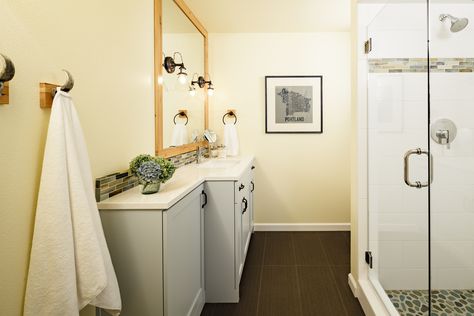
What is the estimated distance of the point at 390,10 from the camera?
6.62ft

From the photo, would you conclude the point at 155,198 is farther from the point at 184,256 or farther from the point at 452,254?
the point at 452,254

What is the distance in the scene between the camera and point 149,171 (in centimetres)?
153

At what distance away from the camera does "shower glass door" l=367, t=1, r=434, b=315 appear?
1884mm

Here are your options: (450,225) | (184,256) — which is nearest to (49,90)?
(184,256)

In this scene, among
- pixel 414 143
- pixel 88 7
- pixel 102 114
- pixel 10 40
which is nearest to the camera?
pixel 10 40

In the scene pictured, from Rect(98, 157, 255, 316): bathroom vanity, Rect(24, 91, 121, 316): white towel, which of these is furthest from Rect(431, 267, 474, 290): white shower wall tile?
Rect(24, 91, 121, 316): white towel

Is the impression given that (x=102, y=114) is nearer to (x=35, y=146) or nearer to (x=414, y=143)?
(x=35, y=146)

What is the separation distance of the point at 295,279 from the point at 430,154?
4.60 ft

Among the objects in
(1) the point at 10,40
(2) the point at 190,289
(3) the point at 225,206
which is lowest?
(2) the point at 190,289

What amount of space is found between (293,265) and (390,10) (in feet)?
7.05

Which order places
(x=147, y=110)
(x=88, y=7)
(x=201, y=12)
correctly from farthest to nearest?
(x=201, y=12) < (x=147, y=110) < (x=88, y=7)

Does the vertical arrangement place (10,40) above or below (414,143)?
above

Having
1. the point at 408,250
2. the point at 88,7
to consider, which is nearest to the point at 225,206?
the point at 408,250

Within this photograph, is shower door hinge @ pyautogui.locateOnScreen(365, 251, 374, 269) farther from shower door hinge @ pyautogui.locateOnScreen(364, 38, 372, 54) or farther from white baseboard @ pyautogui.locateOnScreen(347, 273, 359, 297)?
shower door hinge @ pyautogui.locateOnScreen(364, 38, 372, 54)
